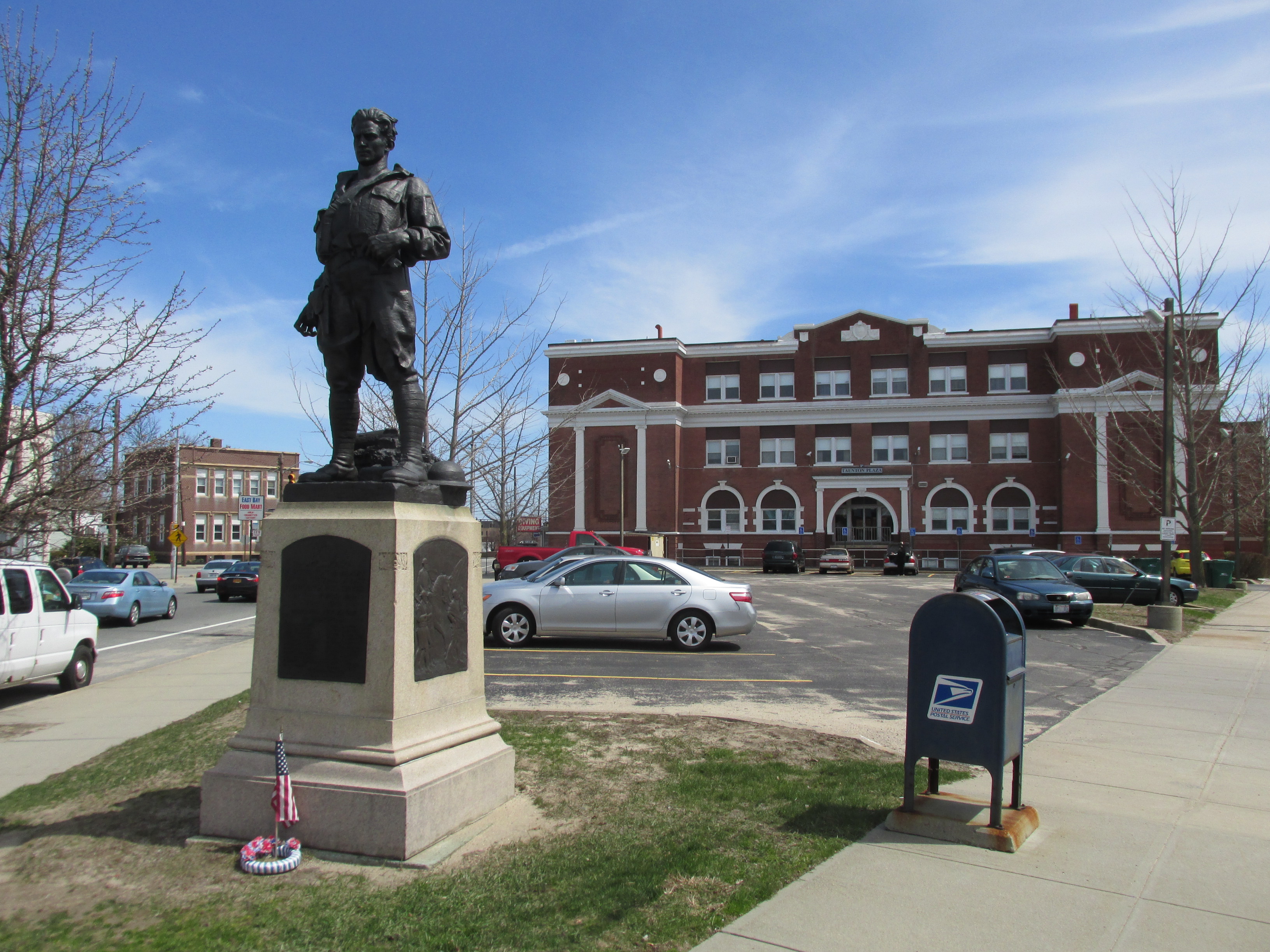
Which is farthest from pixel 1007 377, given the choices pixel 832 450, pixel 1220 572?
pixel 1220 572

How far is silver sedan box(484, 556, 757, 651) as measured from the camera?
13.5 m

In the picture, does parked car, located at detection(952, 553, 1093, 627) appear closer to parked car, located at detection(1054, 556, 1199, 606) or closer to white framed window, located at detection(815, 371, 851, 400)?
parked car, located at detection(1054, 556, 1199, 606)

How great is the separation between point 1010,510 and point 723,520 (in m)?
17.2

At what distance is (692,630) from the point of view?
44.4ft

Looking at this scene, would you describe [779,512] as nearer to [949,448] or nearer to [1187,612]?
[949,448]

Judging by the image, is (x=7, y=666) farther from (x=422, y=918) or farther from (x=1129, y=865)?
(x=1129, y=865)

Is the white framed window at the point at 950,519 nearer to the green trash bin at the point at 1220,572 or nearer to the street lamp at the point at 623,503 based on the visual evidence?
the street lamp at the point at 623,503

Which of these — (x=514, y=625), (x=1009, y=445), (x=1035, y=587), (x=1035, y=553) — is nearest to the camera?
(x=514, y=625)

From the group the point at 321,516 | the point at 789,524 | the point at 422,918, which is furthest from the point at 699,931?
the point at 789,524

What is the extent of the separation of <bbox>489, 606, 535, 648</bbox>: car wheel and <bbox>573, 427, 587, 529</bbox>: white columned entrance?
137 ft

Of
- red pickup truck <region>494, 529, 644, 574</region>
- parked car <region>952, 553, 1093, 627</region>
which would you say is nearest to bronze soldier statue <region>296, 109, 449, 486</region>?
Answer: parked car <region>952, 553, 1093, 627</region>

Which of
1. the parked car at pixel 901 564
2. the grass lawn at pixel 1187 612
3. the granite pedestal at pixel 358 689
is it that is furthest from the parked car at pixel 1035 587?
the parked car at pixel 901 564

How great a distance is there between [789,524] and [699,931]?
52.6 m

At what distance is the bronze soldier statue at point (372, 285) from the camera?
568cm
